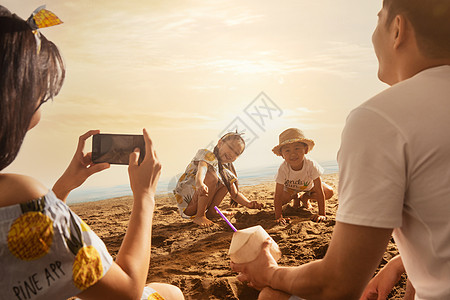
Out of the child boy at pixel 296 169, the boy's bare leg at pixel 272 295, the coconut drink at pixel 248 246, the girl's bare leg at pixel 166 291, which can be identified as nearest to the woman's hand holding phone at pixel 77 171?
the girl's bare leg at pixel 166 291

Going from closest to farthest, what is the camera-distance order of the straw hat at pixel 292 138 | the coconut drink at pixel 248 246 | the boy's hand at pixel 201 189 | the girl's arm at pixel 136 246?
the girl's arm at pixel 136 246 < the coconut drink at pixel 248 246 < the boy's hand at pixel 201 189 < the straw hat at pixel 292 138

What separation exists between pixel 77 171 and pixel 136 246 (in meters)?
0.47

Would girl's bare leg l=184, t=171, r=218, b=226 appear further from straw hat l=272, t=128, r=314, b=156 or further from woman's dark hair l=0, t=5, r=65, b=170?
woman's dark hair l=0, t=5, r=65, b=170


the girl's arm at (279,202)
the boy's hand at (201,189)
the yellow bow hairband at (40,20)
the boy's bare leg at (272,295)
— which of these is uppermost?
the yellow bow hairband at (40,20)

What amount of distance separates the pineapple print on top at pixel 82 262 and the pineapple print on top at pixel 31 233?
0.04 m

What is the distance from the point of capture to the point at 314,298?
78cm

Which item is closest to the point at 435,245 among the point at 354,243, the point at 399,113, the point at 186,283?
the point at 354,243

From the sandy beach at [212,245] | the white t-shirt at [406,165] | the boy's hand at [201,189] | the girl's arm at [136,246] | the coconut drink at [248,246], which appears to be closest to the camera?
the white t-shirt at [406,165]

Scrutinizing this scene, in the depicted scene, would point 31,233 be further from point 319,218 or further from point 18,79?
point 319,218

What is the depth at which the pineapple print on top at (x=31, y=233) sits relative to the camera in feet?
2.24

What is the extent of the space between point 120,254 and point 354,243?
529mm

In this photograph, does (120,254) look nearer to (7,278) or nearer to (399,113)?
(7,278)

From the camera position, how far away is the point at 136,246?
881 mm

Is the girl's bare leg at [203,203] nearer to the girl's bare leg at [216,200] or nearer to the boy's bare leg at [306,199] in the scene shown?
the girl's bare leg at [216,200]
